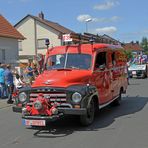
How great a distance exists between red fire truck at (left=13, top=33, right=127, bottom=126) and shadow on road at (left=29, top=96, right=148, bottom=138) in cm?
28

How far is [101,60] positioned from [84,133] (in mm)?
3053

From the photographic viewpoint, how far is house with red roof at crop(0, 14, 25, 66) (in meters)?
36.0

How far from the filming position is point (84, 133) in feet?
30.4

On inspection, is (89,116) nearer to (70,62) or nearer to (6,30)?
(70,62)

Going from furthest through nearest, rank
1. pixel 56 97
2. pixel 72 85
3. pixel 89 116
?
pixel 89 116 < pixel 72 85 < pixel 56 97

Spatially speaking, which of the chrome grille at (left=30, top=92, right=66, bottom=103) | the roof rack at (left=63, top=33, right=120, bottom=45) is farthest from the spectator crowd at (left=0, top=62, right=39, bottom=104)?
the chrome grille at (left=30, top=92, right=66, bottom=103)

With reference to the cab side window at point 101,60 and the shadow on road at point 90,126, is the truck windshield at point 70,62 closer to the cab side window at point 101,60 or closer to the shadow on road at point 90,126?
the cab side window at point 101,60

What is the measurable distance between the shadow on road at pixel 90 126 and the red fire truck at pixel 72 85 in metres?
0.28

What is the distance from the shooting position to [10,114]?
43.0ft

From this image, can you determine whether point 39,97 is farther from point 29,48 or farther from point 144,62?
point 29,48

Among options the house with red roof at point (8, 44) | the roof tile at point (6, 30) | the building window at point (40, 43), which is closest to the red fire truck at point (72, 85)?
A: the house with red roof at point (8, 44)

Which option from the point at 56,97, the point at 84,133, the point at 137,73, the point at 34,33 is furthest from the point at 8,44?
the point at 84,133

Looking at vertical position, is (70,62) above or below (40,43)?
below

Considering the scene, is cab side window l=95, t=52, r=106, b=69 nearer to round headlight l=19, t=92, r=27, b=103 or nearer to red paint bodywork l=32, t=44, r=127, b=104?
red paint bodywork l=32, t=44, r=127, b=104
